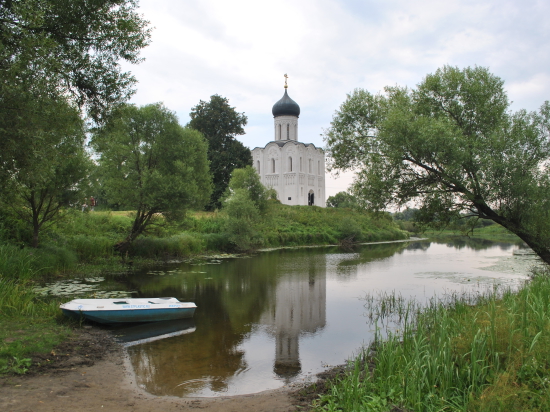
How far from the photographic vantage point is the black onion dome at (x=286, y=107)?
2224 inches

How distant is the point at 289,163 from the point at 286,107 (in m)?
7.48

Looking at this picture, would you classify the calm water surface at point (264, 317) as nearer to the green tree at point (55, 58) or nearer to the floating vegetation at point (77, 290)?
the floating vegetation at point (77, 290)

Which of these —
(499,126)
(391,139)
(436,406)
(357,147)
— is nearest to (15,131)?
(436,406)

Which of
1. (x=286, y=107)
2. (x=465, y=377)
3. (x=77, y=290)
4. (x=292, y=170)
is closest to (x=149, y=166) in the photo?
(x=77, y=290)

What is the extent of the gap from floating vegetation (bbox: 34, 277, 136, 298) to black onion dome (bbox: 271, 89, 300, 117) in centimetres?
4563

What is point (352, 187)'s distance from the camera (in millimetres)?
14578

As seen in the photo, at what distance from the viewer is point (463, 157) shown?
11938 millimetres

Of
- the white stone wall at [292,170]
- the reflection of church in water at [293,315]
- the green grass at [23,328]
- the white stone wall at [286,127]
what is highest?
the white stone wall at [286,127]

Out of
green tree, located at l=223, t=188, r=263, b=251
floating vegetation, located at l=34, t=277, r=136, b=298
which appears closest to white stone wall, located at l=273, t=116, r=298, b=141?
green tree, located at l=223, t=188, r=263, b=251

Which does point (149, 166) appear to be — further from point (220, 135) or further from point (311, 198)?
point (311, 198)

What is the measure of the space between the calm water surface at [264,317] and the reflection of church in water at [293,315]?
0.02 m

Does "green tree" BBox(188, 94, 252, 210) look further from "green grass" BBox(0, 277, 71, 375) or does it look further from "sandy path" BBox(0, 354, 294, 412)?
"sandy path" BBox(0, 354, 294, 412)

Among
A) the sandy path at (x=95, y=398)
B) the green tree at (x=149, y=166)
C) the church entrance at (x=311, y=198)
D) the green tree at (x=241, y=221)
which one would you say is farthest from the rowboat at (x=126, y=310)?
the church entrance at (x=311, y=198)

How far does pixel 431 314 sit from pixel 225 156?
3713 centimetres
